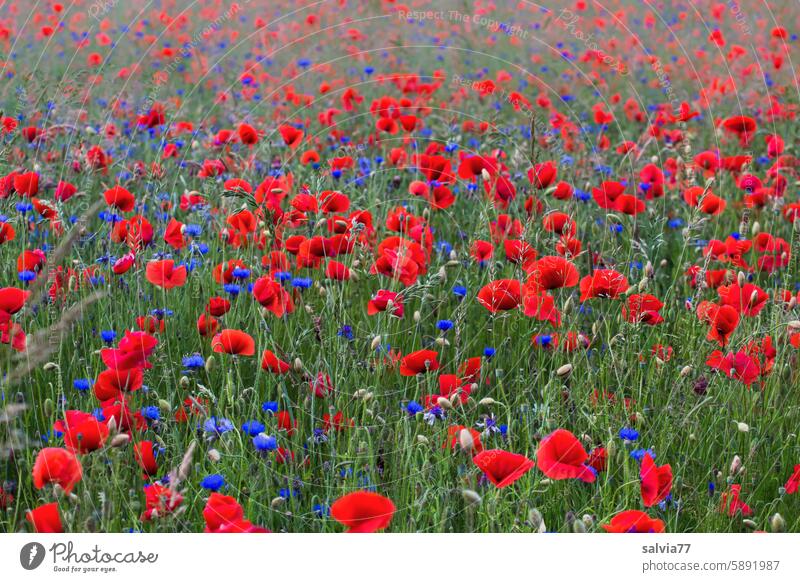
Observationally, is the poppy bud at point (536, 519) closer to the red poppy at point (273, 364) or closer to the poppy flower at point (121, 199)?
the red poppy at point (273, 364)

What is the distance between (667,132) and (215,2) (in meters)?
4.50

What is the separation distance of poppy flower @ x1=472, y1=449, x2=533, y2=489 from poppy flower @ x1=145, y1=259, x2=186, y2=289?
3.55 feet

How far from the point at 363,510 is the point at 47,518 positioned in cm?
60

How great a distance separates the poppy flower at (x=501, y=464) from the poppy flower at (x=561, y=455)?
68 millimetres

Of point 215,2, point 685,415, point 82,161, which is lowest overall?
point 685,415

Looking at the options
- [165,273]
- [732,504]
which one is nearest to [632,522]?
[732,504]

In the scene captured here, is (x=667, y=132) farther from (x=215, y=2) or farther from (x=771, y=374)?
(x=215, y=2)

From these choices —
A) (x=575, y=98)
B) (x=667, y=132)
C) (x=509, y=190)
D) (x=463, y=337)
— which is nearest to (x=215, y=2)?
(x=575, y=98)

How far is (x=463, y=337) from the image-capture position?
9.23ft

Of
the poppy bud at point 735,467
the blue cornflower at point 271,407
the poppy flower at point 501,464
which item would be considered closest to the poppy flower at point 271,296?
the blue cornflower at point 271,407

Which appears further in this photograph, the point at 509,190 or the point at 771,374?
the point at 509,190

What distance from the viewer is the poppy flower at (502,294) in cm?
248

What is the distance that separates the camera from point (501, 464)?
5.82 feet

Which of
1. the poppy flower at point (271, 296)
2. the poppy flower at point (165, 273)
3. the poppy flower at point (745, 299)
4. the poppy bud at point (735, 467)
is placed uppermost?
the poppy flower at point (165, 273)
